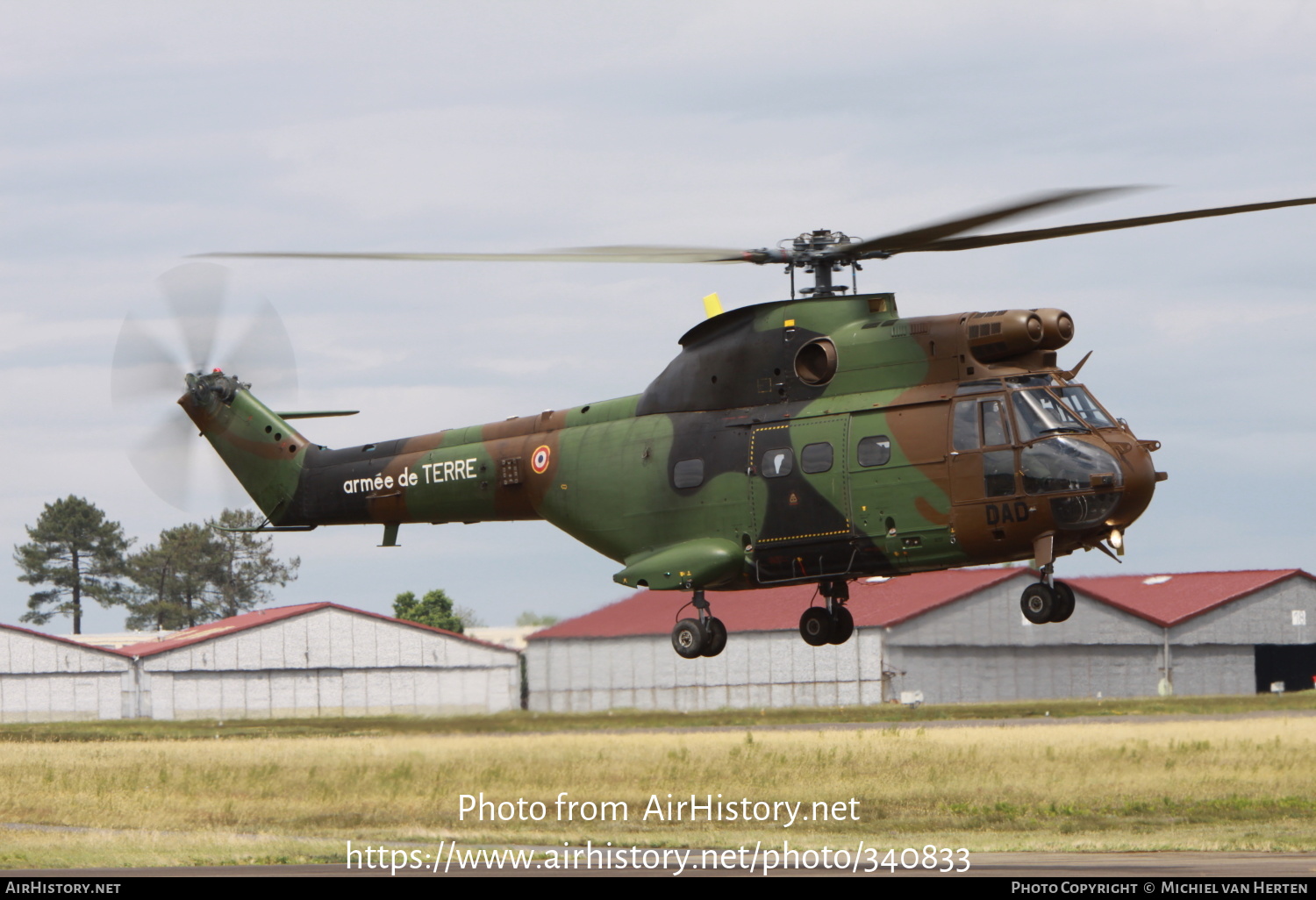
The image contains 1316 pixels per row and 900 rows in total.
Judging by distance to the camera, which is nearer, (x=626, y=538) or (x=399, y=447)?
(x=626, y=538)

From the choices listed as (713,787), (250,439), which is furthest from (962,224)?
(713,787)

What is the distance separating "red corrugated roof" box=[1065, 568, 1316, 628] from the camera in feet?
279

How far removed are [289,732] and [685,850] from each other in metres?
39.3

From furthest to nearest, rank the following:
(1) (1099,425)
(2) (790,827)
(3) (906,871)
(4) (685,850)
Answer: (2) (790,827), (4) (685,850), (3) (906,871), (1) (1099,425)

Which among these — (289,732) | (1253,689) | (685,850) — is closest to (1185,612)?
(1253,689)

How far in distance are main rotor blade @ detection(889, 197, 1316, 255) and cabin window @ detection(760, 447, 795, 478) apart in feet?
11.3

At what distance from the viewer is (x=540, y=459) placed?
93.5 ft

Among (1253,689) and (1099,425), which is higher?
(1099,425)

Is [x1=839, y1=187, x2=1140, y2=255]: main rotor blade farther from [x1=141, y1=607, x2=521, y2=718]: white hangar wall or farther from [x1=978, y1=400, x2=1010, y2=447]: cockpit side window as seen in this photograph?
[x1=141, y1=607, x2=521, y2=718]: white hangar wall

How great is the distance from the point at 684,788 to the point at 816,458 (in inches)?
941

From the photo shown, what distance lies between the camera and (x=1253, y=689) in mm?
87625

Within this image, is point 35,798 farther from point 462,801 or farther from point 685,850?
point 685,850

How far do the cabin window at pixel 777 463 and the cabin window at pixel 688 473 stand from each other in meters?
1.19

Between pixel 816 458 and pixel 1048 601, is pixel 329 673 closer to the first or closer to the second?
pixel 816 458
